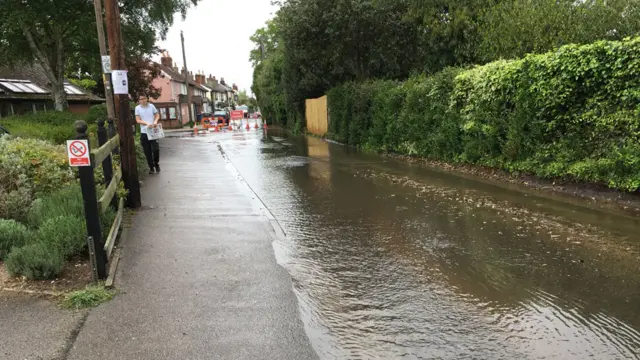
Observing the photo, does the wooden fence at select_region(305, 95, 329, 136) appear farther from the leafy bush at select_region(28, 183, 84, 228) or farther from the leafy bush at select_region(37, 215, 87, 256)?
the leafy bush at select_region(37, 215, 87, 256)

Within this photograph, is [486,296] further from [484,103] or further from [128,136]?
[484,103]

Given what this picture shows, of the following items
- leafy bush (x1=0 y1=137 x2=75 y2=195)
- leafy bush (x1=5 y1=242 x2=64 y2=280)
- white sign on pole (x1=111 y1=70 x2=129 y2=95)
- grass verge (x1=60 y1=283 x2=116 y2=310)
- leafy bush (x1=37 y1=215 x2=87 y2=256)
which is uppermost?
white sign on pole (x1=111 y1=70 x2=129 y2=95)

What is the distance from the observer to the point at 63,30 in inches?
947

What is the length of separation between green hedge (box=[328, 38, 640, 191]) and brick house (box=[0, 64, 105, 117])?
852 inches

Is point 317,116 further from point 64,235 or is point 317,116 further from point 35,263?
point 35,263

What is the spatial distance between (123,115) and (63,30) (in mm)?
20490

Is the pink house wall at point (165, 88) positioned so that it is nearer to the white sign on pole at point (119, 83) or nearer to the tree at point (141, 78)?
the tree at point (141, 78)

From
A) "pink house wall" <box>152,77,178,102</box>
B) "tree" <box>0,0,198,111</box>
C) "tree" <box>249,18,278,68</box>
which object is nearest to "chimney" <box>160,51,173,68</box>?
"pink house wall" <box>152,77,178,102</box>

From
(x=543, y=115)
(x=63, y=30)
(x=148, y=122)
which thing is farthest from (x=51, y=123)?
(x=543, y=115)

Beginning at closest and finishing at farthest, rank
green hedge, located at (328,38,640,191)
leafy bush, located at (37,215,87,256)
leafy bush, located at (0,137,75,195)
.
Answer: leafy bush, located at (37,215,87,256), leafy bush, located at (0,137,75,195), green hedge, located at (328,38,640,191)

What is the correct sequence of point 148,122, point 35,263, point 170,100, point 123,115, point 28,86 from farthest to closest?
point 170,100, point 28,86, point 148,122, point 123,115, point 35,263

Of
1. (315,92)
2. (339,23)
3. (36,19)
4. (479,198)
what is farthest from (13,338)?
(315,92)

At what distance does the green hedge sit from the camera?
7070 millimetres

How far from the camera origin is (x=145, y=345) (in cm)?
335
